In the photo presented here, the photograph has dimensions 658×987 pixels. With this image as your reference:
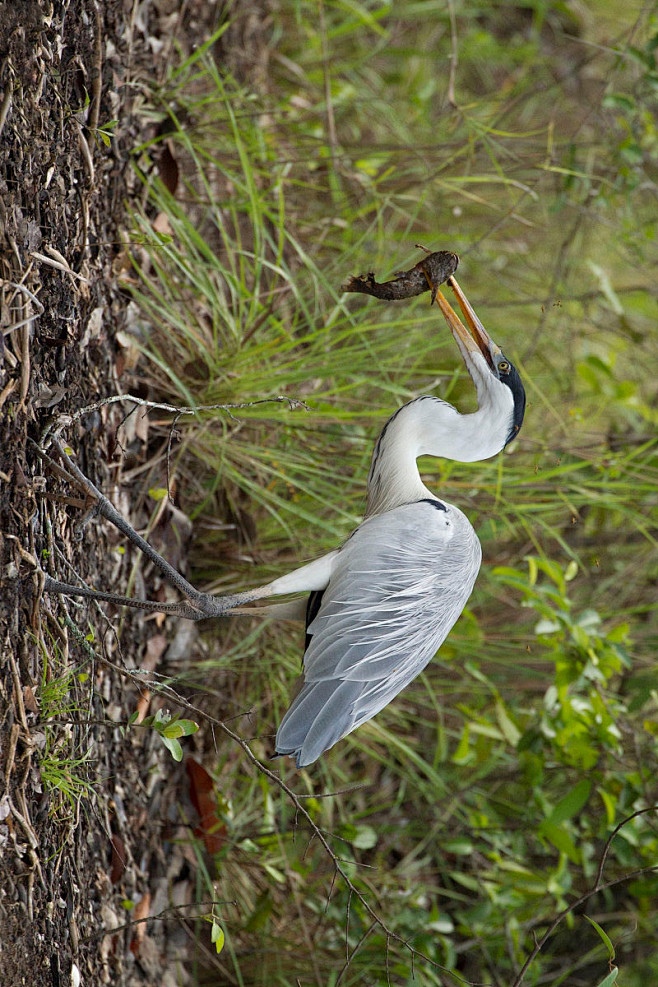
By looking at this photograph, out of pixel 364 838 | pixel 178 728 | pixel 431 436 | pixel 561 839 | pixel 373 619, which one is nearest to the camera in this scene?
pixel 178 728

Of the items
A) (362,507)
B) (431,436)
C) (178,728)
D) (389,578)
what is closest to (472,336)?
(431,436)

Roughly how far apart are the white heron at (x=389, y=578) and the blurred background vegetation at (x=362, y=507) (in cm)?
35

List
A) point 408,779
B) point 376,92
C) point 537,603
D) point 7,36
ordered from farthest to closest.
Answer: point 376,92 < point 408,779 < point 537,603 < point 7,36

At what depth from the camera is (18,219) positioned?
1.37 metres

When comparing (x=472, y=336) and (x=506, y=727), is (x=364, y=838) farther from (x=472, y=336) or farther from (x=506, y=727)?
(x=472, y=336)

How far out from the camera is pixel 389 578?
1525 millimetres

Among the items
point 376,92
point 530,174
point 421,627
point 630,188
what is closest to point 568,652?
point 421,627

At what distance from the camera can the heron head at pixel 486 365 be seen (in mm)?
1647

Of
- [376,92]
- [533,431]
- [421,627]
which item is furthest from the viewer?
[376,92]

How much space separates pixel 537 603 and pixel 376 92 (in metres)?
1.97

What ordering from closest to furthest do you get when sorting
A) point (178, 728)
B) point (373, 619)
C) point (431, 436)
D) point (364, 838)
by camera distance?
1. point (178, 728)
2. point (373, 619)
3. point (431, 436)
4. point (364, 838)

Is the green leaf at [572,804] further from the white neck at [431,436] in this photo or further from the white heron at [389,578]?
the white neck at [431,436]

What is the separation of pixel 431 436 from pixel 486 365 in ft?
0.59

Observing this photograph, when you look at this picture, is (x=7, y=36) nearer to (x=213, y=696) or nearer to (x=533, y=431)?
(x=213, y=696)
